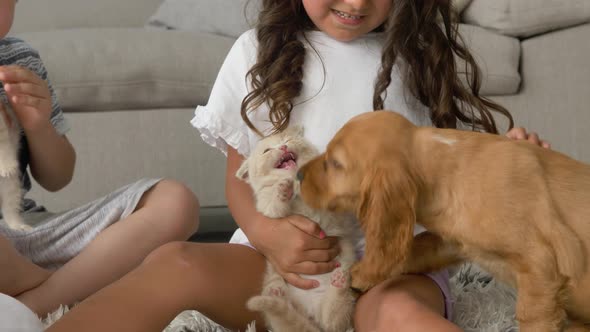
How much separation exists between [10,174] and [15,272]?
221mm

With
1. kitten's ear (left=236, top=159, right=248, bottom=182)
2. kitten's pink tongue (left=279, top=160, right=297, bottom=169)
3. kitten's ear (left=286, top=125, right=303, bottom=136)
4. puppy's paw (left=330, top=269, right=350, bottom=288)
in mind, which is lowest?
puppy's paw (left=330, top=269, right=350, bottom=288)

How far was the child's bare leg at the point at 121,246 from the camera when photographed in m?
1.54

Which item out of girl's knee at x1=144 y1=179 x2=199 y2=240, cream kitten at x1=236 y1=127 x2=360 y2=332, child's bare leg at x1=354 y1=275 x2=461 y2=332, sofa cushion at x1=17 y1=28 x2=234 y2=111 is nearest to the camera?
child's bare leg at x1=354 y1=275 x2=461 y2=332

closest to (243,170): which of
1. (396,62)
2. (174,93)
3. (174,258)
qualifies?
(174,258)

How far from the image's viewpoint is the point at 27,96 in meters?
1.57

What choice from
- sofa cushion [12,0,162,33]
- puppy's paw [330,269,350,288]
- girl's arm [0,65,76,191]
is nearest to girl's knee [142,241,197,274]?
puppy's paw [330,269,350,288]

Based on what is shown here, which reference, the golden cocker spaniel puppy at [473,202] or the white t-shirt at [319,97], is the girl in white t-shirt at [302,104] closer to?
the white t-shirt at [319,97]

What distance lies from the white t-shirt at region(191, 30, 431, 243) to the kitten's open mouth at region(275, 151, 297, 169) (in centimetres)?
16

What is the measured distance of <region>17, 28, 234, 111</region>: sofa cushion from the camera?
2.42 meters

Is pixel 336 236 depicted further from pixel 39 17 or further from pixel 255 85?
pixel 39 17

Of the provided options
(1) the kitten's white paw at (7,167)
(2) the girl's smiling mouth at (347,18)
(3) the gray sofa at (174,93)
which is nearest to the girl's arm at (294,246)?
(2) the girl's smiling mouth at (347,18)

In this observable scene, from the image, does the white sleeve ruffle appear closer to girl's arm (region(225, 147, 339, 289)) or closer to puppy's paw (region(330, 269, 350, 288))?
girl's arm (region(225, 147, 339, 289))

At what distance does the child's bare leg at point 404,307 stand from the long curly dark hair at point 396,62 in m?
0.38

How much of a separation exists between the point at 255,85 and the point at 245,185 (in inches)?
8.1
